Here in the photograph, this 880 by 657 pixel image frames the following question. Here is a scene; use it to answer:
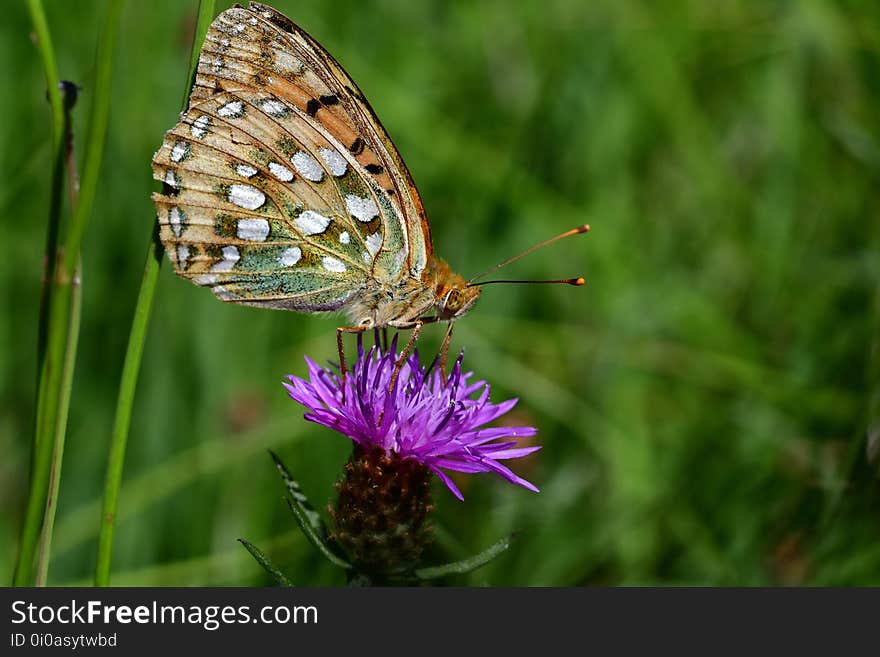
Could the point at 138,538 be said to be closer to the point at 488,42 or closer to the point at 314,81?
the point at 314,81

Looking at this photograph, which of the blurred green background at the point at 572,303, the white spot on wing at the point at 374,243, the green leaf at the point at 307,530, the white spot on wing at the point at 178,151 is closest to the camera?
the green leaf at the point at 307,530

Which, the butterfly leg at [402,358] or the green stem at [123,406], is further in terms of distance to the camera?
the butterfly leg at [402,358]

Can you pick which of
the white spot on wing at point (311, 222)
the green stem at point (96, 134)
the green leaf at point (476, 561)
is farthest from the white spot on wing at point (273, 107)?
the green leaf at point (476, 561)

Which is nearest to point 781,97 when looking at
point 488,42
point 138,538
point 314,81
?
point 488,42

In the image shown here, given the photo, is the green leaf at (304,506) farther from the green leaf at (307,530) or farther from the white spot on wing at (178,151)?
the white spot on wing at (178,151)

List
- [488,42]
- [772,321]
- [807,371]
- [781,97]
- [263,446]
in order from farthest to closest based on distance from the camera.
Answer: [488,42] < [781,97] < [772,321] < [807,371] < [263,446]

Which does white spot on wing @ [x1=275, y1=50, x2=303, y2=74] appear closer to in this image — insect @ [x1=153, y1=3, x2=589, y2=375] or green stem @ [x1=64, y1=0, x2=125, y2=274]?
insect @ [x1=153, y1=3, x2=589, y2=375]

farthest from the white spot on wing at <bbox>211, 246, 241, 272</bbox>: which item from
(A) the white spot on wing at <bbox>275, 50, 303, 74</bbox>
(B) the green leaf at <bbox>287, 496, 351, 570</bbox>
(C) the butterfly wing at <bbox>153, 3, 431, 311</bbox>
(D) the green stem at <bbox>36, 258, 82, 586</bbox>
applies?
(B) the green leaf at <bbox>287, 496, 351, 570</bbox>
